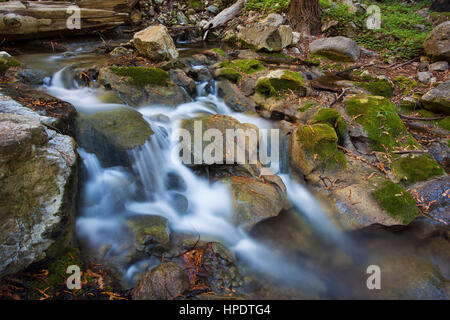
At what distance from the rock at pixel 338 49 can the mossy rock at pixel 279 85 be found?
4.07m

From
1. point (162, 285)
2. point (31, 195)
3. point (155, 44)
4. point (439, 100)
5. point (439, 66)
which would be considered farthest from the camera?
point (439, 66)

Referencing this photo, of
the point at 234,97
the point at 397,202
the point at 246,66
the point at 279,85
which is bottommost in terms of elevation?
the point at 397,202

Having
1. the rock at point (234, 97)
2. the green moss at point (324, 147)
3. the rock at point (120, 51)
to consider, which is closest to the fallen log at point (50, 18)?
the rock at point (120, 51)

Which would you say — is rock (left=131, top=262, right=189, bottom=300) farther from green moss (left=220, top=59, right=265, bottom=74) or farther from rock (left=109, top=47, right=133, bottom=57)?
rock (left=109, top=47, right=133, bottom=57)

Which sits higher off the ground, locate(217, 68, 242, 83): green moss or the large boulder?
the large boulder

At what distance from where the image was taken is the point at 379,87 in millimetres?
6645

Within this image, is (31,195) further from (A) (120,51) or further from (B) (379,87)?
(B) (379,87)

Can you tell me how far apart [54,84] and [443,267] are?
7.86 metres

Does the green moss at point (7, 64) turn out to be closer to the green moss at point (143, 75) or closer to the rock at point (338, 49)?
the green moss at point (143, 75)

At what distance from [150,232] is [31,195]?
56.5 inches

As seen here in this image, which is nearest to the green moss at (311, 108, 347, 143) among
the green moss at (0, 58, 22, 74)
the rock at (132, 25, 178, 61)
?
the rock at (132, 25, 178, 61)

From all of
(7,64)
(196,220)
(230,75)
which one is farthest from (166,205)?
(7,64)

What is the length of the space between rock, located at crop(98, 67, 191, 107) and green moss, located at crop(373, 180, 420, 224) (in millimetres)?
4493

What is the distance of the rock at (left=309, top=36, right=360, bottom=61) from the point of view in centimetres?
904
